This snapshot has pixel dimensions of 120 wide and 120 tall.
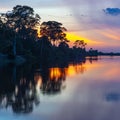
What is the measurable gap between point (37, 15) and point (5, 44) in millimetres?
20138

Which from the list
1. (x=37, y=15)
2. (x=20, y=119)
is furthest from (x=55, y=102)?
(x=37, y=15)

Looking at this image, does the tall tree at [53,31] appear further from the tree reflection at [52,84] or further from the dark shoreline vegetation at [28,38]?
the tree reflection at [52,84]

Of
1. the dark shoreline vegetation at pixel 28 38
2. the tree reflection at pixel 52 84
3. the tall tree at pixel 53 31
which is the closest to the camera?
the tree reflection at pixel 52 84

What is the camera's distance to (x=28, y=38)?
7744 centimetres

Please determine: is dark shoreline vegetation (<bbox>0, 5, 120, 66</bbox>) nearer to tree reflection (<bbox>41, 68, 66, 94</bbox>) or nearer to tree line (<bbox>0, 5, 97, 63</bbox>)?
tree line (<bbox>0, 5, 97, 63</bbox>)

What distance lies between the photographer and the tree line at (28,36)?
223ft

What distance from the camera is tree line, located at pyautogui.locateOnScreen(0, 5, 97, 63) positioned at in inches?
2677

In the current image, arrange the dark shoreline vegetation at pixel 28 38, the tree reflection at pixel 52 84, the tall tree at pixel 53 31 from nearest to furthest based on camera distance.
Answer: the tree reflection at pixel 52 84
the dark shoreline vegetation at pixel 28 38
the tall tree at pixel 53 31

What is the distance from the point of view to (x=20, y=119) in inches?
522

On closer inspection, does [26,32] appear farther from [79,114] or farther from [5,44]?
[79,114]

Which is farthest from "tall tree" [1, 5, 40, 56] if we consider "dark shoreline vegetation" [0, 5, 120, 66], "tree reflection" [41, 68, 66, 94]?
"tree reflection" [41, 68, 66, 94]

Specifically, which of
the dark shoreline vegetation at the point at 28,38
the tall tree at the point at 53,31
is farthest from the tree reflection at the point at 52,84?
the tall tree at the point at 53,31

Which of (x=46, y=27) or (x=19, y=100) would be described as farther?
(x=46, y=27)

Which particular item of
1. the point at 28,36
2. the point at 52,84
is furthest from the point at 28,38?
the point at 52,84
